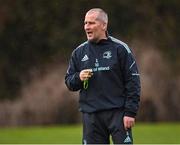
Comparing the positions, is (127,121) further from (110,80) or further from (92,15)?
(92,15)

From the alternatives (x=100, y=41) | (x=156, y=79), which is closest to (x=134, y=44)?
(x=156, y=79)

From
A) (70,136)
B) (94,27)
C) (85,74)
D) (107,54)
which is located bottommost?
(70,136)

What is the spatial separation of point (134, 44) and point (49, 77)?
301 cm

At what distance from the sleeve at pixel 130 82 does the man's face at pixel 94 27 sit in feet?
0.96

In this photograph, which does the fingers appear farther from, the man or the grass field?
the grass field

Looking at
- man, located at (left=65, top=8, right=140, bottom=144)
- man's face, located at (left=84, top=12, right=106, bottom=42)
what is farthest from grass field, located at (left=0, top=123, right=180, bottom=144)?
man's face, located at (left=84, top=12, right=106, bottom=42)

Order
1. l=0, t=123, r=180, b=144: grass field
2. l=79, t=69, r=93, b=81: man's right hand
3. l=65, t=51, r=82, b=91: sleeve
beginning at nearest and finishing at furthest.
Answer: l=79, t=69, r=93, b=81: man's right hand → l=65, t=51, r=82, b=91: sleeve → l=0, t=123, r=180, b=144: grass field

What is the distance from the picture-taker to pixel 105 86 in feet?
23.4

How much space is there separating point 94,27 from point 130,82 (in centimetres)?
65

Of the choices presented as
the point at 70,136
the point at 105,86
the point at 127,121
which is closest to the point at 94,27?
the point at 105,86

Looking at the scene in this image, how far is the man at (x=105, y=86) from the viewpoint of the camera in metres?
7.09

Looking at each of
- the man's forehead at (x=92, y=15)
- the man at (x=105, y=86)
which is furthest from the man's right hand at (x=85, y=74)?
the man's forehead at (x=92, y=15)

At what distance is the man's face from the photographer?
7.09 metres

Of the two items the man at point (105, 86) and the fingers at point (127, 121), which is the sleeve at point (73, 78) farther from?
the fingers at point (127, 121)
